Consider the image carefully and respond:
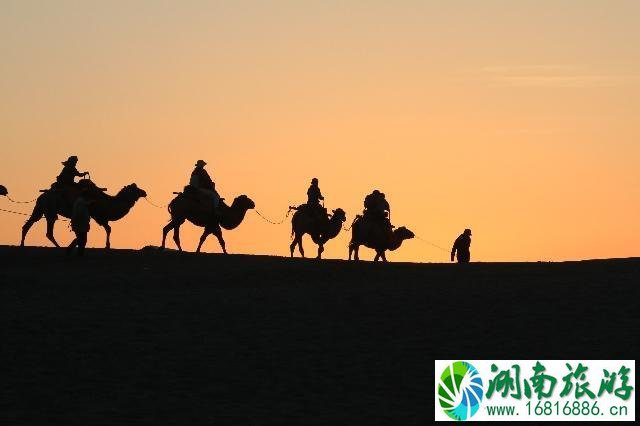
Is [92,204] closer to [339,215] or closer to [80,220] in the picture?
[80,220]

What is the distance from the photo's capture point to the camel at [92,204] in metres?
34.2

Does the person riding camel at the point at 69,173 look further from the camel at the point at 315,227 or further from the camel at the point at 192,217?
the camel at the point at 315,227

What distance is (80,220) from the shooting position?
30.9m

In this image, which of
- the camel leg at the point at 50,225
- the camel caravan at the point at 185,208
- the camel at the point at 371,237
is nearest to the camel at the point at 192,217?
the camel caravan at the point at 185,208

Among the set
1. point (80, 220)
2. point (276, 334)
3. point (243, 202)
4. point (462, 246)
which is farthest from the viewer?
point (462, 246)

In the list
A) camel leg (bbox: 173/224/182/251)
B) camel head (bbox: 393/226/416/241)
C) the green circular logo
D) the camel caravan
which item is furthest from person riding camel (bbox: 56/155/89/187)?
the green circular logo

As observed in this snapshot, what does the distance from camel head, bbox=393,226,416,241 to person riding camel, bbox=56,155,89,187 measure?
8.67 metres

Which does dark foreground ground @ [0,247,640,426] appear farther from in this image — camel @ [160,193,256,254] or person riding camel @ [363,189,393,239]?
person riding camel @ [363,189,393,239]

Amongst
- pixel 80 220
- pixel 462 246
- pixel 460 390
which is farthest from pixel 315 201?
pixel 460 390

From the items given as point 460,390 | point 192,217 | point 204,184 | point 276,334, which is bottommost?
point 460,390

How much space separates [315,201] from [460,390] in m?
21.8

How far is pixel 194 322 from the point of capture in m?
22.0

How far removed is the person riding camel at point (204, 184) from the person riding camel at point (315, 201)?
378 centimetres

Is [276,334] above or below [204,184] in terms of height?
below
